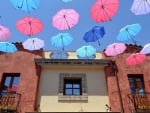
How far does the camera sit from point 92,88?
1692 centimetres

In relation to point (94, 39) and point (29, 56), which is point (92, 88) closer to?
point (94, 39)

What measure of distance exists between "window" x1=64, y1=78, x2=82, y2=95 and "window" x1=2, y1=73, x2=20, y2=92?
9.70ft

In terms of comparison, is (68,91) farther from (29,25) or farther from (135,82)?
(29,25)

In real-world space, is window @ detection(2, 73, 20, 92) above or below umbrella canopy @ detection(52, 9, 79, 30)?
below

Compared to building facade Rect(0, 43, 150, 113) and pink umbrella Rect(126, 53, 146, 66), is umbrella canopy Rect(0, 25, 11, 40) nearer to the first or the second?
building facade Rect(0, 43, 150, 113)

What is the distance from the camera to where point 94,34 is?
14.9 metres

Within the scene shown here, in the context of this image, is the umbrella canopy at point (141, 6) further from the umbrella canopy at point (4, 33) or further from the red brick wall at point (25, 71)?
the red brick wall at point (25, 71)

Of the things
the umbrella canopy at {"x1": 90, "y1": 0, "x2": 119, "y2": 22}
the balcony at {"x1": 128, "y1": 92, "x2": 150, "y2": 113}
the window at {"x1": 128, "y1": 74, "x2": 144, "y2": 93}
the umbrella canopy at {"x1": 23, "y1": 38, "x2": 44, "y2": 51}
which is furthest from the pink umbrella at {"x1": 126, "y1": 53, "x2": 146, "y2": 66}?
the umbrella canopy at {"x1": 23, "y1": 38, "x2": 44, "y2": 51}

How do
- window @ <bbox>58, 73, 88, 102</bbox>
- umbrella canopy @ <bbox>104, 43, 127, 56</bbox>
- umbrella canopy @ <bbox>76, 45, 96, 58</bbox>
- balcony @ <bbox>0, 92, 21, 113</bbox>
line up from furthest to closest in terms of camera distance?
umbrella canopy @ <bbox>76, 45, 96, 58</bbox> < window @ <bbox>58, 73, 88, 102</bbox> < umbrella canopy @ <bbox>104, 43, 127, 56</bbox> < balcony @ <bbox>0, 92, 21, 113</bbox>

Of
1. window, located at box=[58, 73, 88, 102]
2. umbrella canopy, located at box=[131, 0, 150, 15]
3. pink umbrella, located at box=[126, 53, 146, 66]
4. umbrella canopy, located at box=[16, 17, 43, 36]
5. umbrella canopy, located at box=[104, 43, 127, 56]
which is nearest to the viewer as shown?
umbrella canopy, located at box=[131, 0, 150, 15]

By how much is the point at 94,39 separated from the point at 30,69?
470cm

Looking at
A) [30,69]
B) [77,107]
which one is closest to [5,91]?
[30,69]

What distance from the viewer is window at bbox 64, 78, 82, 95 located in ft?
56.0

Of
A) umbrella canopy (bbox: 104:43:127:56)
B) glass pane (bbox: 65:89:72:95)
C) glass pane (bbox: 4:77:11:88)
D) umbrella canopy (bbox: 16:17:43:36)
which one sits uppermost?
umbrella canopy (bbox: 16:17:43:36)
